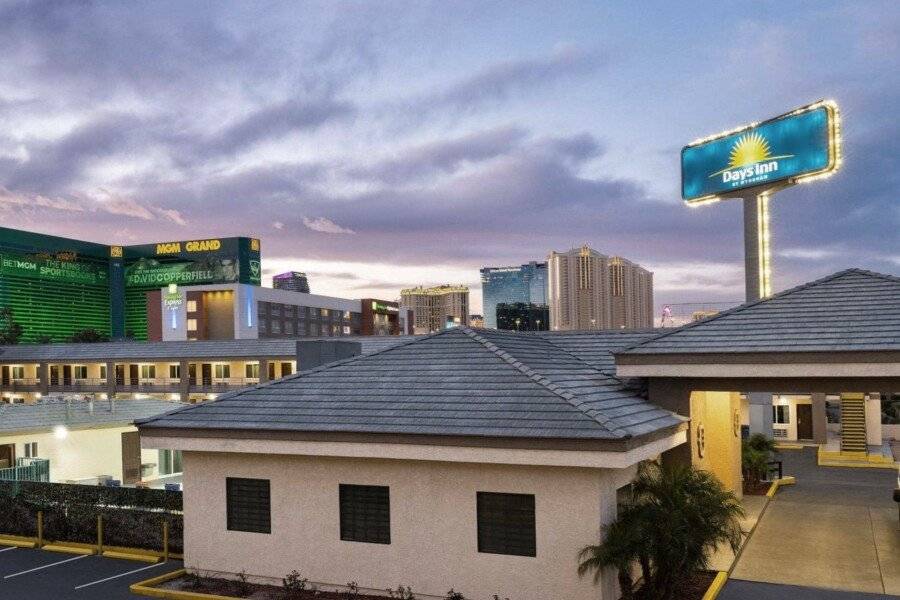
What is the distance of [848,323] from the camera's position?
61.2 ft

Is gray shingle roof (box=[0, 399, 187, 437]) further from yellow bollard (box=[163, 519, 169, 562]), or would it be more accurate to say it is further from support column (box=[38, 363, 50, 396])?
support column (box=[38, 363, 50, 396])

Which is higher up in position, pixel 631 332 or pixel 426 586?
pixel 631 332

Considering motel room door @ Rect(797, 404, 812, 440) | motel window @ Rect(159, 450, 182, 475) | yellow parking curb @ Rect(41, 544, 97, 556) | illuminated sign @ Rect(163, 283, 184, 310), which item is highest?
illuminated sign @ Rect(163, 283, 184, 310)

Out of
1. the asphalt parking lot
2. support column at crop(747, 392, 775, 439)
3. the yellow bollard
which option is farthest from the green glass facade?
the yellow bollard

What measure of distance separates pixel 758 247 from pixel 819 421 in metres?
11.0

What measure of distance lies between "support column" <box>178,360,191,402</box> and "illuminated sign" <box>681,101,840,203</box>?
1852 inches

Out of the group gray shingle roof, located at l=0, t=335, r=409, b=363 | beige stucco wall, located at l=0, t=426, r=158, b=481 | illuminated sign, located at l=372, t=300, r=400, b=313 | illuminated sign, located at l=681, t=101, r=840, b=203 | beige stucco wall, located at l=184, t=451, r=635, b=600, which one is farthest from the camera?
illuminated sign, located at l=372, t=300, r=400, b=313

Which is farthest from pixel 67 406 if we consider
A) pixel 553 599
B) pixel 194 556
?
pixel 553 599

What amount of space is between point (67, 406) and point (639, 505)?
1013 inches

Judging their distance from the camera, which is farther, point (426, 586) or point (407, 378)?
point (407, 378)

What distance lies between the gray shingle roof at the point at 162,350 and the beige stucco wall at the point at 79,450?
30.2m

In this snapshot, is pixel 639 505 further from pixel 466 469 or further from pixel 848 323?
pixel 848 323

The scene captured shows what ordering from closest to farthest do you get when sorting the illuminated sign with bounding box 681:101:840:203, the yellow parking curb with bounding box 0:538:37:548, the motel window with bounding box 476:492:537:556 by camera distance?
1. the motel window with bounding box 476:492:537:556
2. the yellow parking curb with bounding box 0:538:37:548
3. the illuminated sign with bounding box 681:101:840:203

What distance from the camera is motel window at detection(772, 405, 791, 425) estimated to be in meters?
49.3
